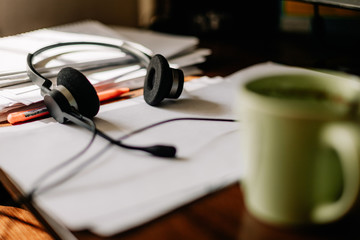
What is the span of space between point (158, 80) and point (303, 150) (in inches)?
12.1

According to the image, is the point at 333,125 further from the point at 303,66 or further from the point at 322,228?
the point at 303,66

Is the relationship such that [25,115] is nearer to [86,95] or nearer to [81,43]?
[86,95]

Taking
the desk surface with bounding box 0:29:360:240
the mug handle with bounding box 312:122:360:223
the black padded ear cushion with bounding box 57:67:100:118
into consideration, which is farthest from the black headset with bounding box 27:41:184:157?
the mug handle with bounding box 312:122:360:223

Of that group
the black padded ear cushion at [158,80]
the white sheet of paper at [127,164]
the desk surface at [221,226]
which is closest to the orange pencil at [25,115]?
the white sheet of paper at [127,164]

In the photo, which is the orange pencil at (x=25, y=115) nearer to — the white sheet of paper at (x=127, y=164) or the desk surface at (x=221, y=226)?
the white sheet of paper at (x=127, y=164)

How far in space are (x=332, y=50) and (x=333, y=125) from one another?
2.37 ft

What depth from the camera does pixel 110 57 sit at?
76cm

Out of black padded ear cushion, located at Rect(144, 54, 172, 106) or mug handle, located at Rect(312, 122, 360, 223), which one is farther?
black padded ear cushion, located at Rect(144, 54, 172, 106)

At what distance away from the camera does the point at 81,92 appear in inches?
20.6

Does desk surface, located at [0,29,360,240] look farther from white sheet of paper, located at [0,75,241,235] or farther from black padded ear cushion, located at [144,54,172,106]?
black padded ear cushion, located at [144,54,172,106]

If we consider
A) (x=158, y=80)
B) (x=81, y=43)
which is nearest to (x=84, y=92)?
(x=158, y=80)

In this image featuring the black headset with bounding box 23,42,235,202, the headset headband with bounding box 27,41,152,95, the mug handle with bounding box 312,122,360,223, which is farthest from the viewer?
the headset headband with bounding box 27,41,152,95

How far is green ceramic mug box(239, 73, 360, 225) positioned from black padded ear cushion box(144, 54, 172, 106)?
24cm

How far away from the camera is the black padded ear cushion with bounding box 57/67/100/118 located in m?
0.52
